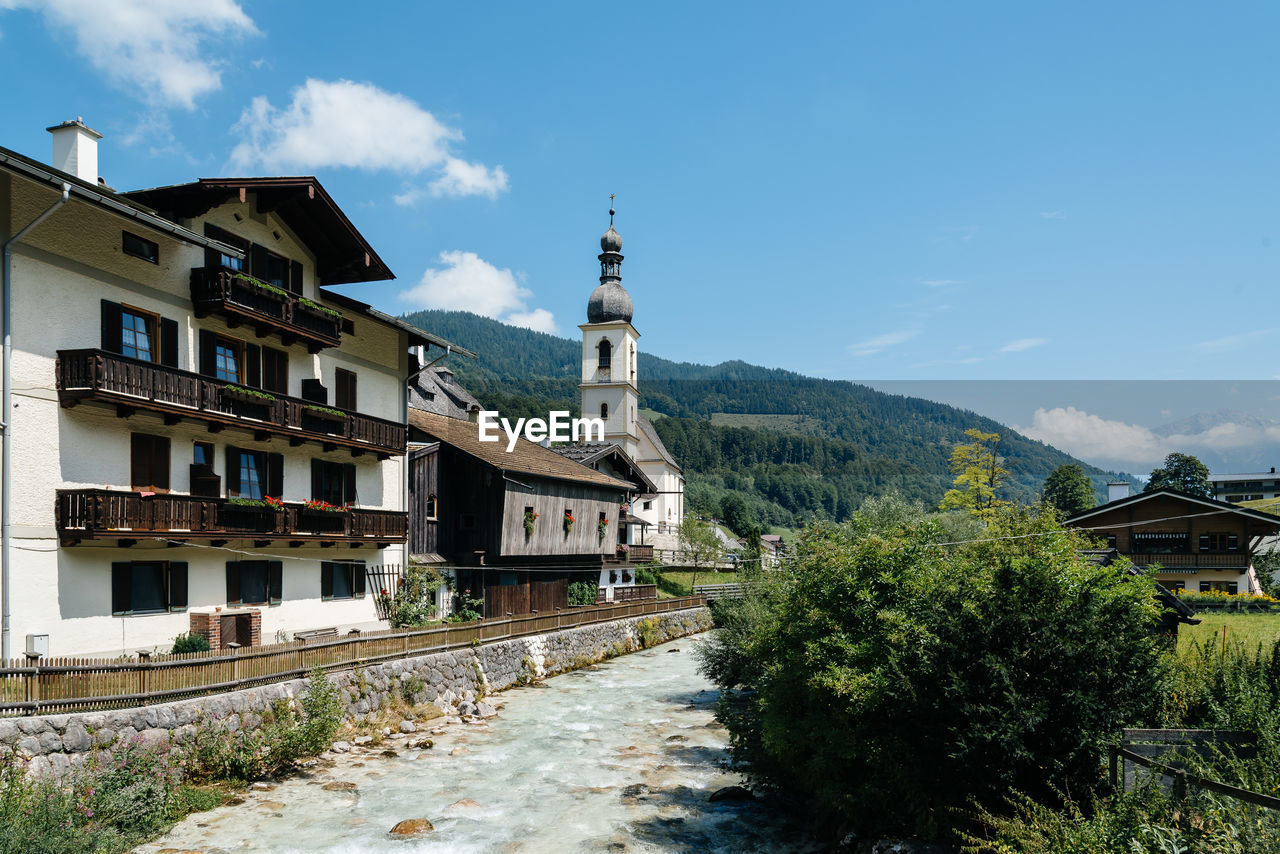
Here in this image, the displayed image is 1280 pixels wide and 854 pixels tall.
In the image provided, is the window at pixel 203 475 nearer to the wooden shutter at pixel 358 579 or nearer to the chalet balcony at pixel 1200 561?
the wooden shutter at pixel 358 579

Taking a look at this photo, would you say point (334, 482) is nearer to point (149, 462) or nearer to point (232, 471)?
point (232, 471)

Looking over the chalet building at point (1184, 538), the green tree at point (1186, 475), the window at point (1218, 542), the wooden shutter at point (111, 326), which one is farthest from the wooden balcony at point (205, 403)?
the green tree at point (1186, 475)

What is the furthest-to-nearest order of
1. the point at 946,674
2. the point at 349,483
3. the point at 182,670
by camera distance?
the point at 349,483 < the point at 182,670 < the point at 946,674

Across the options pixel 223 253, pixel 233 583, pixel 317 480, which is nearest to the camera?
pixel 223 253

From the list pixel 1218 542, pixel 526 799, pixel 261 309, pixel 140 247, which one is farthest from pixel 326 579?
pixel 1218 542

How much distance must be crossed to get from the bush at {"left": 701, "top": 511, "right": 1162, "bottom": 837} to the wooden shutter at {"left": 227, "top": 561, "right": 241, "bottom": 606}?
1601 cm

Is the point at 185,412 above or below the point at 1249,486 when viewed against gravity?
above

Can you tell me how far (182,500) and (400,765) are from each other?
28.5 feet

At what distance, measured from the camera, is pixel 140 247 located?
70.9ft

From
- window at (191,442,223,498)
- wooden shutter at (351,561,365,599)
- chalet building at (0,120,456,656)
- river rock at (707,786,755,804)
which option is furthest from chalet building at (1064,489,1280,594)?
window at (191,442,223,498)

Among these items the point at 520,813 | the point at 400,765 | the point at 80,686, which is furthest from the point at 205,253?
the point at 520,813

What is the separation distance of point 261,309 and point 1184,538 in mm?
46286

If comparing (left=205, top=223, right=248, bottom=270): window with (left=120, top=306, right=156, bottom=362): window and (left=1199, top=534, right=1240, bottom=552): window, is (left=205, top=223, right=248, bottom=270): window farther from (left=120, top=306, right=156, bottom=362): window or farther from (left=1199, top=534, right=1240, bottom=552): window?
(left=1199, top=534, right=1240, bottom=552): window

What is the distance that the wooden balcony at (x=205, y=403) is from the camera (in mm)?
19328
